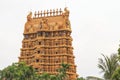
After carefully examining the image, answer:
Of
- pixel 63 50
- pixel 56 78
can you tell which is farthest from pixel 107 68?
pixel 63 50

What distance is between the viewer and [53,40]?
408 feet

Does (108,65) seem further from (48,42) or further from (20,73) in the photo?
(48,42)

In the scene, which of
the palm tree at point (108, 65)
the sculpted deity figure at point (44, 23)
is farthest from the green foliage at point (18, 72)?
the palm tree at point (108, 65)

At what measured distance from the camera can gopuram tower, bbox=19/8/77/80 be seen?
12088 cm

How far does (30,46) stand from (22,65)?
3940 centimetres

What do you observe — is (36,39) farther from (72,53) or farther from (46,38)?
(72,53)

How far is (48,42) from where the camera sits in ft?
408

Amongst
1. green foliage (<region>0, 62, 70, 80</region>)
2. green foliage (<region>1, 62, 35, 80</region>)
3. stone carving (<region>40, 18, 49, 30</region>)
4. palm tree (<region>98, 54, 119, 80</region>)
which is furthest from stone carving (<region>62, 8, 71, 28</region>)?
palm tree (<region>98, 54, 119, 80</region>)

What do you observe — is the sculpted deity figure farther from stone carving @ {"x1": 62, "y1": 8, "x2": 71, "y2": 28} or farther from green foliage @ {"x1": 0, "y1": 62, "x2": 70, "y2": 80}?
green foliage @ {"x1": 0, "y1": 62, "x2": 70, "y2": 80}

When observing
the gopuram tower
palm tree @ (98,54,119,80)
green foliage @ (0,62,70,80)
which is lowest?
palm tree @ (98,54,119,80)

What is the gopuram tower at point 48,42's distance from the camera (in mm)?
120875

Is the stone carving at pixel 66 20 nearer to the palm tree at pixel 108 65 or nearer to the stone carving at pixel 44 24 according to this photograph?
the stone carving at pixel 44 24

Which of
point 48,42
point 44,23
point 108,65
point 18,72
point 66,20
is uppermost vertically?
point 66,20

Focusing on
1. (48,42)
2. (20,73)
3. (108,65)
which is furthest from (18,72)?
(108,65)
